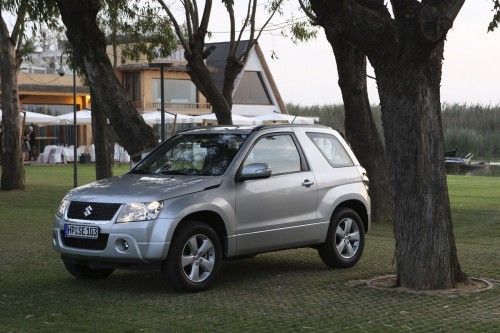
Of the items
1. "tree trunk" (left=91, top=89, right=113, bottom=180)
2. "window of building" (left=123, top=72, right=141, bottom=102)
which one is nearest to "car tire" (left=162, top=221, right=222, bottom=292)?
"tree trunk" (left=91, top=89, right=113, bottom=180)

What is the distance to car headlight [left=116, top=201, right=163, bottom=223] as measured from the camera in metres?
9.05

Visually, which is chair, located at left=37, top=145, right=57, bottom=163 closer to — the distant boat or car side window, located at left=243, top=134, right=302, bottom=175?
the distant boat

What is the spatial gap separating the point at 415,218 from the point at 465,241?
5555 mm

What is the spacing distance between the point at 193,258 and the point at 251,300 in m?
0.76

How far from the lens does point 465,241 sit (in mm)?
14516

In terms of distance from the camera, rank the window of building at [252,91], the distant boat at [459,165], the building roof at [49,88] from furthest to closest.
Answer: the window of building at [252,91] < the building roof at [49,88] < the distant boat at [459,165]

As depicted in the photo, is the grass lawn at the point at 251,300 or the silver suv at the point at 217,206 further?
the silver suv at the point at 217,206

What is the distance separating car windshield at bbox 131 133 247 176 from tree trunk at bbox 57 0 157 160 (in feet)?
13.4

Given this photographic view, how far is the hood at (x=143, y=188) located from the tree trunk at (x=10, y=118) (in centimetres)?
1482

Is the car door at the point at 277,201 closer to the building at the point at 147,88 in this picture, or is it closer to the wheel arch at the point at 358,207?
the wheel arch at the point at 358,207

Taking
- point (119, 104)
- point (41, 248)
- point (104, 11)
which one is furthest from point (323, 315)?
point (104, 11)

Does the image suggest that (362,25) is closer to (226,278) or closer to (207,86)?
(226,278)

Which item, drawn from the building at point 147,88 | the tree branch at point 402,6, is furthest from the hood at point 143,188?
the building at point 147,88

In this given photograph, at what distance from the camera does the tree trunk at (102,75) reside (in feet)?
49.3
